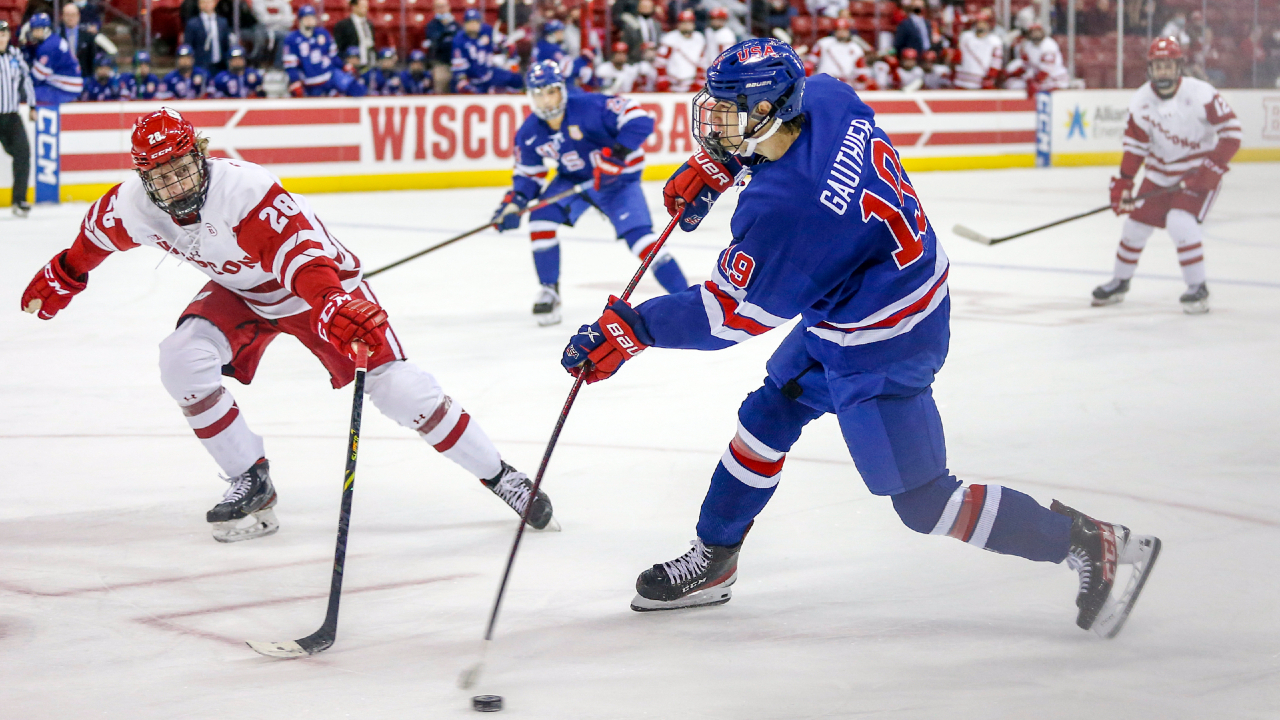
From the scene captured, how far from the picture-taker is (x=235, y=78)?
11906 millimetres

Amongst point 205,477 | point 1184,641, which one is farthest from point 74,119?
point 1184,641

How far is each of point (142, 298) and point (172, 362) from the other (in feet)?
13.5

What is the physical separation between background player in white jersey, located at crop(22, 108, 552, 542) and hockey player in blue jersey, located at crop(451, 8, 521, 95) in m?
9.83

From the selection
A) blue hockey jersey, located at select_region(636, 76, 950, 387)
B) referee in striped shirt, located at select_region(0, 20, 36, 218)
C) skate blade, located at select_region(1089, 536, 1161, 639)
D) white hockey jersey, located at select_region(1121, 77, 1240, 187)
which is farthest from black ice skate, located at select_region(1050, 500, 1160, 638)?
referee in striped shirt, located at select_region(0, 20, 36, 218)

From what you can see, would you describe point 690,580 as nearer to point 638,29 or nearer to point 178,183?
point 178,183

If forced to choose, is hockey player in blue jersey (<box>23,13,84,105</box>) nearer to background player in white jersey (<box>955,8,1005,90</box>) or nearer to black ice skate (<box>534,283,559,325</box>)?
black ice skate (<box>534,283,559,325</box>)

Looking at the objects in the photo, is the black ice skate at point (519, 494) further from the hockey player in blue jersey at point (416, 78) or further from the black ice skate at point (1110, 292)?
the hockey player in blue jersey at point (416, 78)

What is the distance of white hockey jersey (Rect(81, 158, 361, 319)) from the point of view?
3.08 m

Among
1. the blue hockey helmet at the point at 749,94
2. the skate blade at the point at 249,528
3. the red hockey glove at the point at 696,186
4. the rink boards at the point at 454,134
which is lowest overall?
the rink boards at the point at 454,134

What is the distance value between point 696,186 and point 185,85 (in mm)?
9822

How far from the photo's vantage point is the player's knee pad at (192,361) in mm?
3258

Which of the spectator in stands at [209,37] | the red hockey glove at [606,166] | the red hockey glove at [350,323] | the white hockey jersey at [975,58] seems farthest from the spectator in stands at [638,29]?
the red hockey glove at [350,323]

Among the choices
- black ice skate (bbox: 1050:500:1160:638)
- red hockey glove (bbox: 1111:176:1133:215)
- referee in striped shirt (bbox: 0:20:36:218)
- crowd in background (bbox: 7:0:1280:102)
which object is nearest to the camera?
black ice skate (bbox: 1050:500:1160:638)

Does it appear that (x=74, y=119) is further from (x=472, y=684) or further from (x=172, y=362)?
(x=472, y=684)
